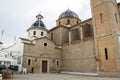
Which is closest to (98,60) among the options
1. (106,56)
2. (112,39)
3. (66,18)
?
(106,56)

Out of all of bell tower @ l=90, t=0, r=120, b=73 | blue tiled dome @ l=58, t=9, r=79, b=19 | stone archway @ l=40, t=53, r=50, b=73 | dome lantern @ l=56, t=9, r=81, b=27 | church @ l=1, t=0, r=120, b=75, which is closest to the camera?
bell tower @ l=90, t=0, r=120, b=73

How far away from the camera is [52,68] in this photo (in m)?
25.1

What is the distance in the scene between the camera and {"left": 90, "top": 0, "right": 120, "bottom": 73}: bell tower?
1678 centimetres

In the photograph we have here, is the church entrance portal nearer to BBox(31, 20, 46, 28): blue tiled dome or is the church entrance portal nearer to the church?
the church

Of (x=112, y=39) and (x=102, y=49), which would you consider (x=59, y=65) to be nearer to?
(x=102, y=49)

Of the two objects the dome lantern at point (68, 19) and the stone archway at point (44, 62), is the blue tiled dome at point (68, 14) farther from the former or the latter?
the stone archway at point (44, 62)

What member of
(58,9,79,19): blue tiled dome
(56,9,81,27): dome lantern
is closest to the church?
(56,9,81,27): dome lantern

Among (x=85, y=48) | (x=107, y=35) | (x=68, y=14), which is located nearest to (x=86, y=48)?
(x=85, y=48)

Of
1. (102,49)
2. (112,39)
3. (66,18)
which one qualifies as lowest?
(102,49)

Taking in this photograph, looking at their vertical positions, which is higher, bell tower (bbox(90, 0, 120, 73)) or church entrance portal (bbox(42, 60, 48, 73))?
bell tower (bbox(90, 0, 120, 73))

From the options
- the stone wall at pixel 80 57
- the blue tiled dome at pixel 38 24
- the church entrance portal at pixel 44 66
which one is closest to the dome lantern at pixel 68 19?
the blue tiled dome at pixel 38 24

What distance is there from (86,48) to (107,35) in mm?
4525

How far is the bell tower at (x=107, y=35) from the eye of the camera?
16781mm

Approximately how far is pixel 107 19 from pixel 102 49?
423 cm
